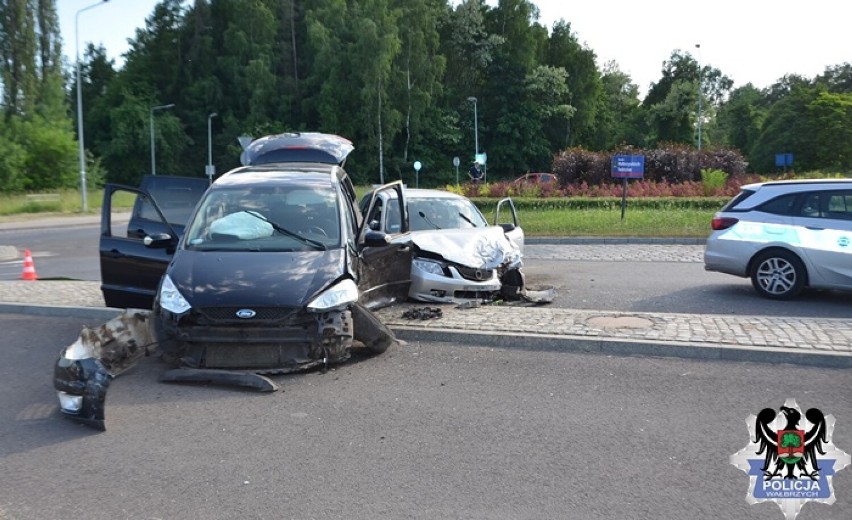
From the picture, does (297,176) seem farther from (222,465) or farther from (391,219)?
(222,465)

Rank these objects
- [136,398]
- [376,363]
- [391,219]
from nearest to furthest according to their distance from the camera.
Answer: [136,398] → [376,363] → [391,219]

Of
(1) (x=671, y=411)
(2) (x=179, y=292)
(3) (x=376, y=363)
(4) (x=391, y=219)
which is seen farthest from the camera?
(4) (x=391, y=219)

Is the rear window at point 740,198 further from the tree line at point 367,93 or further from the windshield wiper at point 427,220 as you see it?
the tree line at point 367,93

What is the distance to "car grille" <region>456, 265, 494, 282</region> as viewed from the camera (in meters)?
10.1

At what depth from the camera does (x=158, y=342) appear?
6.90m

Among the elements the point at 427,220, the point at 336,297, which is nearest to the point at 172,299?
the point at 336,297

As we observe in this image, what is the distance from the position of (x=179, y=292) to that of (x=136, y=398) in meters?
1.00

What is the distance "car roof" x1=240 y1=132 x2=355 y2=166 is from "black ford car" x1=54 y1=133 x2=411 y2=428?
4.09 feet

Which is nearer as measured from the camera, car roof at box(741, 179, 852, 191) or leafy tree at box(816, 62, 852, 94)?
car roof at box(741, 179, 852, 191)

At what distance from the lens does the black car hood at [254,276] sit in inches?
262

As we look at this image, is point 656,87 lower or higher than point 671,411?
higher

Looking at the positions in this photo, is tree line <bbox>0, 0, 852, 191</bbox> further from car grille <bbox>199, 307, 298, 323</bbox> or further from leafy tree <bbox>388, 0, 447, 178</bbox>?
car grille <bbox>199, 307, 298, 323</bbox>

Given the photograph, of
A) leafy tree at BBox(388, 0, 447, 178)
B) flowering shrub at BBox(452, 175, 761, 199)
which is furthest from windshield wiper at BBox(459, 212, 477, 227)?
leafy tree at BBox(388, 0, 447, 178)

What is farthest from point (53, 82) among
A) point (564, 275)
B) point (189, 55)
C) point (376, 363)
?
point (376, 363)
